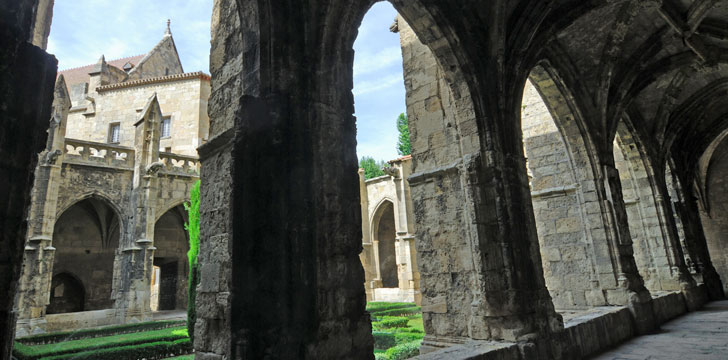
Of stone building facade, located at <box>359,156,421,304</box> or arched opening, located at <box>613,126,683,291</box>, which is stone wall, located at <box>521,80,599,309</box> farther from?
stone building facade, located at <box>359,156,421,304</box>

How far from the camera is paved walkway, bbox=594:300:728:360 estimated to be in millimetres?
4285

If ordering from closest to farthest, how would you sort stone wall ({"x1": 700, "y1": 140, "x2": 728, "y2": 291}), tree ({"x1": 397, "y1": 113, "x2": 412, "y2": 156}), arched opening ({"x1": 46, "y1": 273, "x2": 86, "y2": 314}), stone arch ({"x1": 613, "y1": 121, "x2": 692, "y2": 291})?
stone arch ({"x1": 613, "y1": 121, "x2": 692, "y2": 291})
stone wall ({"x1": 700, "y1": 140, "x2": 728, "y2": 291})
arched opening ({"x1": 46, "y1": 273, "x2": 86, "y2": 314})
tree ({"x1": 397, "y1": 113, "x2": 412, "y2": 156})

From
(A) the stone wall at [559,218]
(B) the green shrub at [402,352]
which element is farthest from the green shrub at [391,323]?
(A) the stone wall at [559,218]

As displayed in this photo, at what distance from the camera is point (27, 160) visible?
1.69 meters

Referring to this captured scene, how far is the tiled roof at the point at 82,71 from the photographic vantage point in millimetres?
22250

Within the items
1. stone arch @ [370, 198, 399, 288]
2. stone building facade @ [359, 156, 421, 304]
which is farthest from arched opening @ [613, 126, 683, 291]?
stone arch @ [370, 198, 399, 288]

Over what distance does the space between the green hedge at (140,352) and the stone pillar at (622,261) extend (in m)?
7.07

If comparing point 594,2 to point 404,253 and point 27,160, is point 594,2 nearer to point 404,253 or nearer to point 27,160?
A: point 27,160

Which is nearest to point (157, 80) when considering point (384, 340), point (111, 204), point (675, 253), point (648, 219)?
point (111, 204)

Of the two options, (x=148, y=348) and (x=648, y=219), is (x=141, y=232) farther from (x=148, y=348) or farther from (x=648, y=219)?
(x=648, y=219)

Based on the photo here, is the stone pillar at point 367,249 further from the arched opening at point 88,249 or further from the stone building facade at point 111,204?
the arched opening at point 88,249

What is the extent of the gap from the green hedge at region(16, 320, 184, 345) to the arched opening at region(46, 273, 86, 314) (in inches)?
237

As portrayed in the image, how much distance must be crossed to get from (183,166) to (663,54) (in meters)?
13.5

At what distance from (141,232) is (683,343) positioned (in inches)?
504
